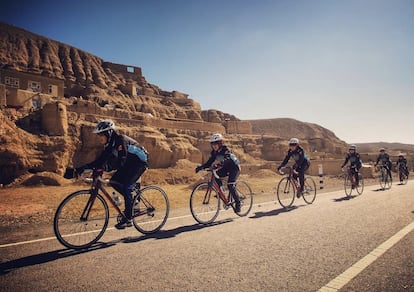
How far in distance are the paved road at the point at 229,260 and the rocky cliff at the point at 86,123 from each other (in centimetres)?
2190

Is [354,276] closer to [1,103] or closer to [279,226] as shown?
[279,226]

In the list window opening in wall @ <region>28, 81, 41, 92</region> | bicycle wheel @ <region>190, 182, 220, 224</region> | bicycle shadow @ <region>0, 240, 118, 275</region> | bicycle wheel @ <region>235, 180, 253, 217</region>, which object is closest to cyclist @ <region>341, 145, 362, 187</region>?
bicycle wheel @ <region>235, 180, 253, 217</region>

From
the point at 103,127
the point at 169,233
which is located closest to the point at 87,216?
the point at 169,233

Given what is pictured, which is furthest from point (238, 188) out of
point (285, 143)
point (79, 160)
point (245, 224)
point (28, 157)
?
point (285, 143)

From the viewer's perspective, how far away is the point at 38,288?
2.96 m

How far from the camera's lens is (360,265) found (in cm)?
341

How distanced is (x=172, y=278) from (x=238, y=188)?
487 centimetres

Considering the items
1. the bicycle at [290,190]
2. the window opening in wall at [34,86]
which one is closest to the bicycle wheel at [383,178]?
the bicycle at [290,190]

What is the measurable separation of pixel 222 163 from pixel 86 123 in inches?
1037

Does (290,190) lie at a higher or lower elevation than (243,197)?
lower

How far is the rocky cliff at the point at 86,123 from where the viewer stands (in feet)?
76.8

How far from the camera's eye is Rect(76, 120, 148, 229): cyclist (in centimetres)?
515

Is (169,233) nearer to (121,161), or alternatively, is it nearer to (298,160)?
(121,161)

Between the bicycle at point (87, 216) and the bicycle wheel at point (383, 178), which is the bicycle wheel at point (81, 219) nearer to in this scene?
Result: the bicycle at point (87, 216)
